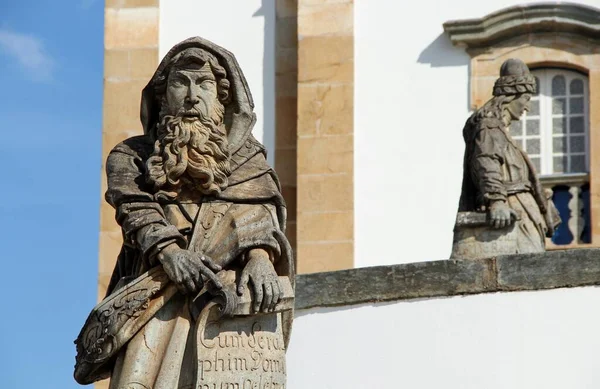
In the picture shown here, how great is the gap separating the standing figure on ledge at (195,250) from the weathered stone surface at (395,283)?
5050mm

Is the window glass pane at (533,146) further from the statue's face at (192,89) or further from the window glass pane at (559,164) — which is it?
the statue's face at (192,89)

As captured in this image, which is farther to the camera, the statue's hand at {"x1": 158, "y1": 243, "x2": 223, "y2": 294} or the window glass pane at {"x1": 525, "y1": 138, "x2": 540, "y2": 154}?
the window glass pane at {"x1": 525, "y1": 138, "x2": 540, "y2": 154}

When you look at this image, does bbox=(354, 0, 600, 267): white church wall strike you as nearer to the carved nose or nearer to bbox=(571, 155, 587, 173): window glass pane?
bbox=(571, 155, 587, 173): window glass pane

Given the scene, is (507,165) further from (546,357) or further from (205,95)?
(205,95)

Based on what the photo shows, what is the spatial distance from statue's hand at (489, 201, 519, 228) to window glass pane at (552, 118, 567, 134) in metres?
4.87

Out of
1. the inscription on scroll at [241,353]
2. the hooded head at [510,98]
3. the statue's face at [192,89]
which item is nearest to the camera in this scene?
the inscription on scroll at [241,353]

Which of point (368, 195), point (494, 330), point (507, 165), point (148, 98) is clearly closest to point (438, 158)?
point (368, 195)

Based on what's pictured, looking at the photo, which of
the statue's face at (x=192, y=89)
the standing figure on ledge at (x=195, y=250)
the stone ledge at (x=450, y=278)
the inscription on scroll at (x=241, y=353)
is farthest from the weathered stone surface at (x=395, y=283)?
the inscription on scroll at (x=241, y=353)

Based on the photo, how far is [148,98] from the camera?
969 centimetres

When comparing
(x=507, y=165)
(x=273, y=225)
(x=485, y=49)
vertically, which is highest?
(x=485, y=49)

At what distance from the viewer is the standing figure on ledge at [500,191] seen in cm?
1648

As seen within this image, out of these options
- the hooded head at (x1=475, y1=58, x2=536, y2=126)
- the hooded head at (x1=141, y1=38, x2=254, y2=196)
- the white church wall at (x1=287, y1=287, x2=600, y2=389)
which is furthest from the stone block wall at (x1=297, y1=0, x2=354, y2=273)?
the hooded head at (x1=141, y1=38, x2=254, y2=196)

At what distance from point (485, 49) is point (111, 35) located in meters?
3.55

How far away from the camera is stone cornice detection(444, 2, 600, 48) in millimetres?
21375
